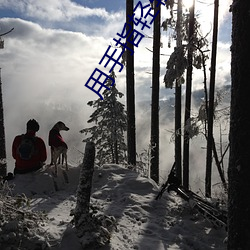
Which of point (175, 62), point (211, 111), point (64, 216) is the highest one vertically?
point (175, 62)

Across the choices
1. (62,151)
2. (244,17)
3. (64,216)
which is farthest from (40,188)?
(244,17)

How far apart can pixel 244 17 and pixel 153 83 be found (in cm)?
1072

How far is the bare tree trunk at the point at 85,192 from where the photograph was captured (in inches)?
222

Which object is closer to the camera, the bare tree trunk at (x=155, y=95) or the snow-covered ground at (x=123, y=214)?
the snow-covered ground at (x=123, y=214)

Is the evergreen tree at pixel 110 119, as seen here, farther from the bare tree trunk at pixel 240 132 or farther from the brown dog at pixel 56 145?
the bare tree trunk at pixel 240 132

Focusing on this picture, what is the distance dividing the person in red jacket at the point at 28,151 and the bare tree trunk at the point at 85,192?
3903 millimetres

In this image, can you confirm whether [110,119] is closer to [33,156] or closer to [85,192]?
[33,156]

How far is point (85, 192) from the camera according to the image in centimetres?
581

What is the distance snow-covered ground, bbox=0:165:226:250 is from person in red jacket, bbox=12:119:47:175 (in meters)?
0.32

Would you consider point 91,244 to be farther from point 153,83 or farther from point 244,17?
point 153,83

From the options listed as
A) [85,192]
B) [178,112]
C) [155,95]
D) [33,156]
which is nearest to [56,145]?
[33,156]

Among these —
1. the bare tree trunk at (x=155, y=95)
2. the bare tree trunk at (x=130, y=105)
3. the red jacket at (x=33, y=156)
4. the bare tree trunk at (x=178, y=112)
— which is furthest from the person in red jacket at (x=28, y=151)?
the bare tree trunk at (x=178, y=112)

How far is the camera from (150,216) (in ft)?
24.8

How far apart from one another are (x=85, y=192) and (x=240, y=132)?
2951 mm
